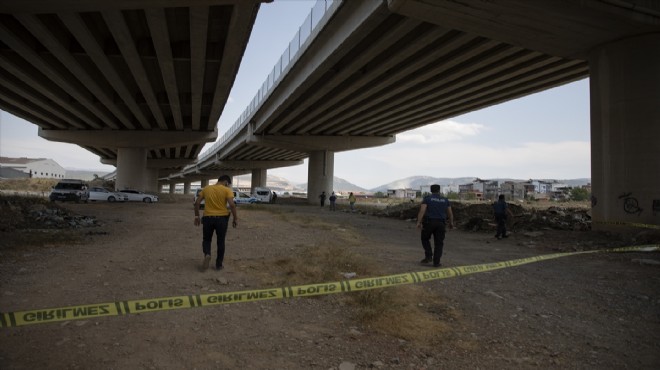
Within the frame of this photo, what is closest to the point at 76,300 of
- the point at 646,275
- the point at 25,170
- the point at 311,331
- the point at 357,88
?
the point at 311,331

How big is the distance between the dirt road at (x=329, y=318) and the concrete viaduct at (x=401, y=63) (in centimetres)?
636

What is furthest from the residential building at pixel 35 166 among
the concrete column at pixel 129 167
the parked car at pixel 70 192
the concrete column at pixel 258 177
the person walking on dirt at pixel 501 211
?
the person walking on dirt at pixel 501 211

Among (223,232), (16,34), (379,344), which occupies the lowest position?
(379,344)

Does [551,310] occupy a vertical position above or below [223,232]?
below

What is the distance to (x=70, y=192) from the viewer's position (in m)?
28.5

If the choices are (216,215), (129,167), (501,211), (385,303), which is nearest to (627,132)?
(501,211)

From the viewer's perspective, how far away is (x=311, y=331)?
4.12 m

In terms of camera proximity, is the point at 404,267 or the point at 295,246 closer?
the point at 404,267

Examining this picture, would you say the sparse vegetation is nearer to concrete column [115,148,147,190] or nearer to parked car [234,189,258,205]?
parked car [234,189,258,205]

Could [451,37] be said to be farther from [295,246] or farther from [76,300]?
[76,300]

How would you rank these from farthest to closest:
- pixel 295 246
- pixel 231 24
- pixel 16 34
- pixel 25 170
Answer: pixel 25 170 < pixel 16 34 < pixel 231 24 < pixel 295 246

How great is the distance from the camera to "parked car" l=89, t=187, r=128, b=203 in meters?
31.9

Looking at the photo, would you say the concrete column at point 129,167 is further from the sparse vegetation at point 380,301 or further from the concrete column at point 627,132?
the concrete column at point 627,132

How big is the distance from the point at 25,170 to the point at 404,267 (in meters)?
142
